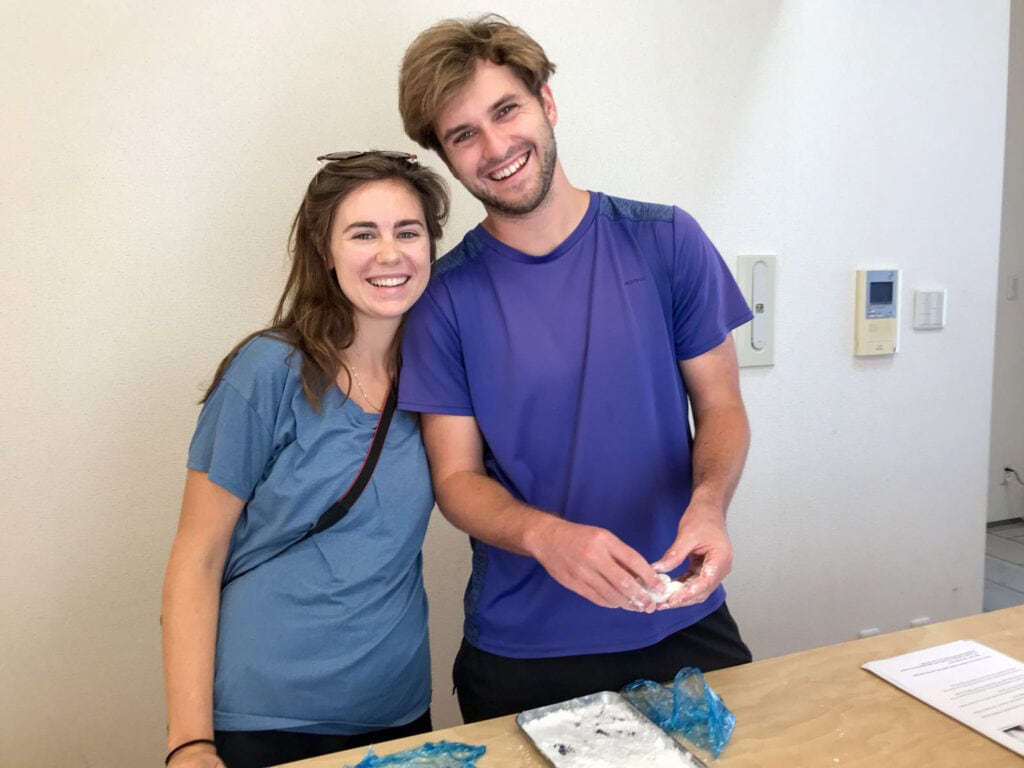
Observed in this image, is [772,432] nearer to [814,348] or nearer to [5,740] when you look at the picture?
[814,348]

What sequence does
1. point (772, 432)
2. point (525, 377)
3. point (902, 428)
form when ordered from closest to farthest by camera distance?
point (525, 377) < point (772, 432) < point (902, 428)

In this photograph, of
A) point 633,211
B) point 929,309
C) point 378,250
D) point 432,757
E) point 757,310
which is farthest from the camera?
point 929,309

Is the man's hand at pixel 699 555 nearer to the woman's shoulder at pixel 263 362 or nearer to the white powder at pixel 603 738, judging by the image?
the white powder at pixel 603 738

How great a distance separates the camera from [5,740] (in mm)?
1690

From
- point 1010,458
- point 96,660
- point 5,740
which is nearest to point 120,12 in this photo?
point 96,660

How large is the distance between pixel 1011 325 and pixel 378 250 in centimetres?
398

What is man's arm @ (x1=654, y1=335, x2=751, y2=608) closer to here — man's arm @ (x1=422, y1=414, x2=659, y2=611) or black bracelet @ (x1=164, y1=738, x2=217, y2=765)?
man's arm @ (x1=422, y1=414, x2=659, y2=611)

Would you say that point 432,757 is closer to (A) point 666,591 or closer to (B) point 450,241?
(A) point 666,591

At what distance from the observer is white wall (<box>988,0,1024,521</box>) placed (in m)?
3.85

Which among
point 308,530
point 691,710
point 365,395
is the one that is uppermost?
point 365,395

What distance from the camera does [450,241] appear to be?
1.97 meters

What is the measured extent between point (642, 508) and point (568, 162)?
1.01m

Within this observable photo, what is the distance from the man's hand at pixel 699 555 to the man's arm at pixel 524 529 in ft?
0.14

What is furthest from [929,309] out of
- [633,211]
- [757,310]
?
[633,211]
